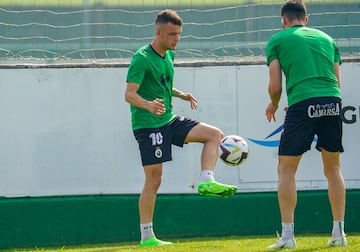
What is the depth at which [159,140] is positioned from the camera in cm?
874

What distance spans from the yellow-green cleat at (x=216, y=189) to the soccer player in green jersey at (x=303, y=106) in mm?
627

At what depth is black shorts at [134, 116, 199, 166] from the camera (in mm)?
8719

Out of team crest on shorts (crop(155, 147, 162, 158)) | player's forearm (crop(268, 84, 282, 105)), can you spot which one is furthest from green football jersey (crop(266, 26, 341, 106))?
team crest on shorts (crop(155, 147, 162, 158))

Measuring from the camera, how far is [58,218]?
11.0 meters

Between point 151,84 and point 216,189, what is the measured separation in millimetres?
1235

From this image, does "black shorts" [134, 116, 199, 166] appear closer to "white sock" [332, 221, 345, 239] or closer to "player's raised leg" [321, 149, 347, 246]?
"player's raised leg" [321, 149, 347, 246]

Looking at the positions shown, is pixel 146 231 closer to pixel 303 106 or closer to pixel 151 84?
pixel 151 84

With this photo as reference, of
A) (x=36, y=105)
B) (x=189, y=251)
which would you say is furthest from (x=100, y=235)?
(x=189, y=251)

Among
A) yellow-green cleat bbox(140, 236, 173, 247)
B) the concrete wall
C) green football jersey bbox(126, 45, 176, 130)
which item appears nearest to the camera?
yellow-green cleat bbox(140, 236, 173, 247)

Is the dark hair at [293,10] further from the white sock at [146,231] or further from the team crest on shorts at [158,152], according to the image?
the white sock at [146,231]

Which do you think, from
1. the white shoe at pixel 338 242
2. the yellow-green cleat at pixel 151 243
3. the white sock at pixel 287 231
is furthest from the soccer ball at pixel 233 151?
the white shoe at pixel 338 242

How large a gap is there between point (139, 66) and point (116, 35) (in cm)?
324

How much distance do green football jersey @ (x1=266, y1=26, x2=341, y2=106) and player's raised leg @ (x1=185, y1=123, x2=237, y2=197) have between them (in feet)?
3.45

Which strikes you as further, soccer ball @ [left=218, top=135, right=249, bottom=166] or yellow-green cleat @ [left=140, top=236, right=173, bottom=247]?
yellow-green cleat @ [left=140, top=236, right=173, bottom=247]
